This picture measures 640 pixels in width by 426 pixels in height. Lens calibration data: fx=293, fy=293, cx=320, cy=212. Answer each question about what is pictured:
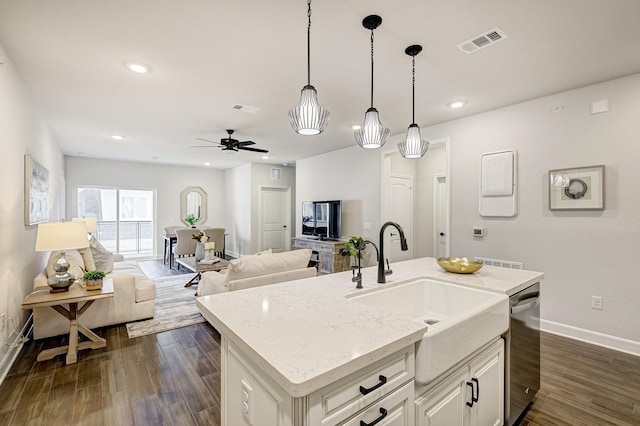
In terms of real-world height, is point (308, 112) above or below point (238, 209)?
above

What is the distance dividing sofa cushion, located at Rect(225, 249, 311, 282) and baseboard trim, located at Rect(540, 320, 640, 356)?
9.49ft

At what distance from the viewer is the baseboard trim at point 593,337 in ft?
9.28

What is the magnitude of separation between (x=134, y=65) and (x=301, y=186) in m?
4.80

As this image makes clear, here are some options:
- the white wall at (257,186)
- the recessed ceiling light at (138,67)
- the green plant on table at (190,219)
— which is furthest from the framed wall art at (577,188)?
the green plant on table at (190,219)

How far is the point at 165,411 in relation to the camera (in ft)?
6.57

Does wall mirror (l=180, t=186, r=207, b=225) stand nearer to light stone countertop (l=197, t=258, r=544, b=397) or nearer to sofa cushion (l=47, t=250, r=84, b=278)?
sofa cushion (l=47, t=250, r=84, b=278)

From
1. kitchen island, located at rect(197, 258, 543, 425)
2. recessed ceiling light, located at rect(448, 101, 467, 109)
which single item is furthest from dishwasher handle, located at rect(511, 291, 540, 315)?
recessed ceiling light, located at rect(448, 101, 467, 109)

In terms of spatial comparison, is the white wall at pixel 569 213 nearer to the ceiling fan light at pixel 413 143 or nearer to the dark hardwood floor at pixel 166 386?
the dark hardwood floor at pixel 166 386

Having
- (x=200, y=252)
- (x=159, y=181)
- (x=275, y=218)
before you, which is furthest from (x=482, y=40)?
(x=159, y=181)

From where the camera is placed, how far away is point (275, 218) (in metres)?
8.47

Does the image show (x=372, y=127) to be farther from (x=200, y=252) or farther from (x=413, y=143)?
(x=200, y=252)

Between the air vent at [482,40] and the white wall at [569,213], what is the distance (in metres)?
1.59

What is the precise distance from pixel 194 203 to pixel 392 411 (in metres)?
9.04

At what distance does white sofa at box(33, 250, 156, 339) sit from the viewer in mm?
3018
